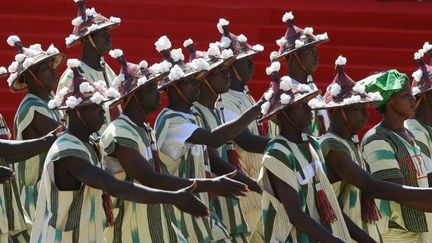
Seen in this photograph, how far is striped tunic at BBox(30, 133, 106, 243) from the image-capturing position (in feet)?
29.6

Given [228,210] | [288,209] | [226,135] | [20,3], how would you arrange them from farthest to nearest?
[20,3]
[228,210]
[226,135]
[288,209]

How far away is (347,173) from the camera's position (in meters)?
9.55

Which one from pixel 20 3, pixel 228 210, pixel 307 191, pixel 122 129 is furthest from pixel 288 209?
pixel 20 3

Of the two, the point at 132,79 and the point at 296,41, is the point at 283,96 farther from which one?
the point at 296,41

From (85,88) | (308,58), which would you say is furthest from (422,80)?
(85,88)

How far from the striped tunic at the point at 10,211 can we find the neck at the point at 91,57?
4.83ft

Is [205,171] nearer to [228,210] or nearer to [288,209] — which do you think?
[228,210]

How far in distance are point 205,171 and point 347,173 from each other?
3.67ft

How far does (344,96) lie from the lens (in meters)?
9.93

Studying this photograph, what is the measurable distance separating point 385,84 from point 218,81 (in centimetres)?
120

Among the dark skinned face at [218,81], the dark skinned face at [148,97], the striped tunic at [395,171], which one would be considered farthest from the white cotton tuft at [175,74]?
the striped tunic at [395,171]

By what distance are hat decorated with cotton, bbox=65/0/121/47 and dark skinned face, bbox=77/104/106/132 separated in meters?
2.67

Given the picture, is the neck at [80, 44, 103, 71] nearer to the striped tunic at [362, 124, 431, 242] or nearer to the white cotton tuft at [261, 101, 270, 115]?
the striped tunic at [362, 124, 431, 242]

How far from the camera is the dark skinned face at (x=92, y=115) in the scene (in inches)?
360
